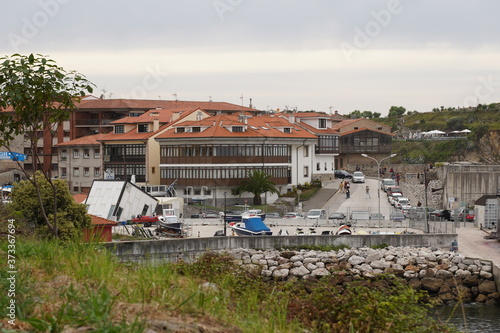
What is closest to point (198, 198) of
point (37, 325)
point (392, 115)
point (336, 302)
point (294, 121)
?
point (294, 121)

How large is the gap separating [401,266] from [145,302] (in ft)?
100

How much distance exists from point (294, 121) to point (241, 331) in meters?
75.8

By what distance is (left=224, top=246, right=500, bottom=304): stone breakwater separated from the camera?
38.4m

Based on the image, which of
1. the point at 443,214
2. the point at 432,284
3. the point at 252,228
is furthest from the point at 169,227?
the point at 443,214

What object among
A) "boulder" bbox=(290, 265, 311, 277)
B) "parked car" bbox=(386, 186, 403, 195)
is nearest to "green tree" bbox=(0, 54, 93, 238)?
"boulder" bbox=(290, 265, 311, 277)

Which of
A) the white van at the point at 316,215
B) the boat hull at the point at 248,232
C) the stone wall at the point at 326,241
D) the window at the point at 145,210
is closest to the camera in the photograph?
the stone wall at the point at 326,241

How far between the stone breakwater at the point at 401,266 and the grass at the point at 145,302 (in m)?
21.9

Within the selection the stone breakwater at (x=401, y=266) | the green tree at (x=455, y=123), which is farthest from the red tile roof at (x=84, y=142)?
the green tree at (x=455, y=123)

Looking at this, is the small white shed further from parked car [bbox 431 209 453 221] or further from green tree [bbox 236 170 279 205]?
parked car [bbox 431 209 453 221]

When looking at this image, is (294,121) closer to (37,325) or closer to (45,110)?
(45,110)

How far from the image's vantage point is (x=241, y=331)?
Result: 1179 centimetres

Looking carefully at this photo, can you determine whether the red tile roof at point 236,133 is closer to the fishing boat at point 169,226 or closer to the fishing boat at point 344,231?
the fishing boat at point 169,226

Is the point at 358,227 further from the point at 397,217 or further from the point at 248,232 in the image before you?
the point at 248,232

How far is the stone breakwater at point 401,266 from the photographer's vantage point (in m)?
38.4
